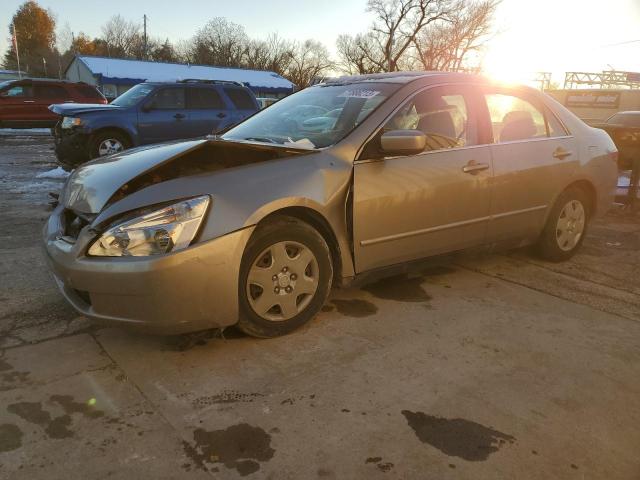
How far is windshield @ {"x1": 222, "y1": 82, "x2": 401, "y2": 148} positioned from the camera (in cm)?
353

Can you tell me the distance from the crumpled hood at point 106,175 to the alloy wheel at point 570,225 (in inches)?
129

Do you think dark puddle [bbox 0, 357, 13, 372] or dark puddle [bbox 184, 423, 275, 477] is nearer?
dark puddle [bbox 184, 423, 275, 477]

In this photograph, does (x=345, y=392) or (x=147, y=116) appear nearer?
(x=345, y=392)

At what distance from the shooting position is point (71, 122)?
31.2ft

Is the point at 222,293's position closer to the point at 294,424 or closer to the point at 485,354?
the point at 294,424

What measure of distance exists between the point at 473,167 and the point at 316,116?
1202 mm

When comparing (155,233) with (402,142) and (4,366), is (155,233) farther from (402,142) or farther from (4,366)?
(402,142)

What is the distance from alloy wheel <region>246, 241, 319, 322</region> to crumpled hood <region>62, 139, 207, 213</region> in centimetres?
80

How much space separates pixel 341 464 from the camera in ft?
6.81

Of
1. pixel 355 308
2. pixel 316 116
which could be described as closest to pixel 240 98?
pixel 316 116

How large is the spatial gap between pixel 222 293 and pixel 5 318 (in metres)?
1.56

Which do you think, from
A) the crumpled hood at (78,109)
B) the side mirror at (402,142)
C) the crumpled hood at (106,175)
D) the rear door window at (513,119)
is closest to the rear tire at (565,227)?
the rear door window at (513,119)

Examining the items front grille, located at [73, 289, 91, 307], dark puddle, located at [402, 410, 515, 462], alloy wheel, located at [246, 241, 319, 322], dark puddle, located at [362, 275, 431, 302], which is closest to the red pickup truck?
dark puddle, located at [362, 275, 431, 302]

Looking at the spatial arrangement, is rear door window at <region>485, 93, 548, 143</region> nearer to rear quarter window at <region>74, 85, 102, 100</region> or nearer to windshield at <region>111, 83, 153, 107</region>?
windshield at <region>111, 83, 153, 107</region>
